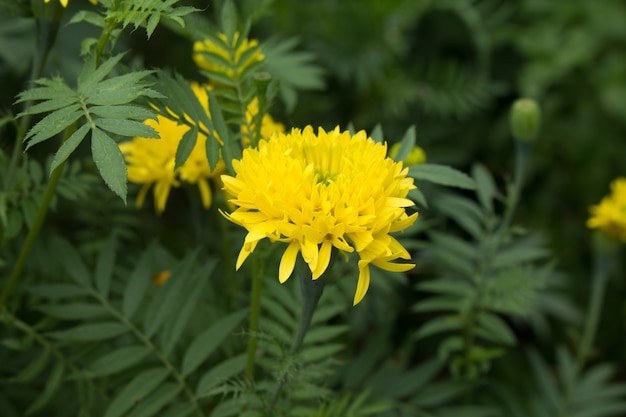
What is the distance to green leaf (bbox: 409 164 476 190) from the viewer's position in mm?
867

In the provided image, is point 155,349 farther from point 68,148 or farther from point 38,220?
point 68,148

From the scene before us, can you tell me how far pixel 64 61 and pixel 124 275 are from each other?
24.0 inches

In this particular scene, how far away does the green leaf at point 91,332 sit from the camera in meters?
0.97

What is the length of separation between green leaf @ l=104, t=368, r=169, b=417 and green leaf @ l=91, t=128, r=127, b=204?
1.05 feet

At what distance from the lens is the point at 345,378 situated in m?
1.24

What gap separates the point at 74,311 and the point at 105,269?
7 centimetres

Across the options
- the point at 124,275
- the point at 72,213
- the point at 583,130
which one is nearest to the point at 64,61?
the point at 72,213

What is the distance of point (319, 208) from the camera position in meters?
0.72

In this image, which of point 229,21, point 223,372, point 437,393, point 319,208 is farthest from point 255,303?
point 437,393

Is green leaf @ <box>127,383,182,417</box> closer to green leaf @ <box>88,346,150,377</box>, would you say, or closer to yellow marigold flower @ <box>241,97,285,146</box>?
green leaf @ <box>88,346,150,377</box>

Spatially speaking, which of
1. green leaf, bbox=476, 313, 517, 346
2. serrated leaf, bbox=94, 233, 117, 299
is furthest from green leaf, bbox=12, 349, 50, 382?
green leaf, bbox=476, 313, 517, 346

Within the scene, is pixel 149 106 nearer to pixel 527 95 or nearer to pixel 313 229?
pixel 313 229

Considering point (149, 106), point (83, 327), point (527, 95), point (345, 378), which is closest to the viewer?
point (149, 106)

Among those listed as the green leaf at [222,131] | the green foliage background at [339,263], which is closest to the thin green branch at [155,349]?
the green foliage background at [339,263]
